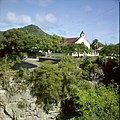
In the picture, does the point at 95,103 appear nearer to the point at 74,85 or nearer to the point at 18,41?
the point at 74,85

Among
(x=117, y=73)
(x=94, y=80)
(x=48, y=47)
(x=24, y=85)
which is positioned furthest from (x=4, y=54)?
(x=117, y=73)

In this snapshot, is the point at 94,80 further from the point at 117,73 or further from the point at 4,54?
the point at 4,54

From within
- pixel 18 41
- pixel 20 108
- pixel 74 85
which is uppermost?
pixel 18 41

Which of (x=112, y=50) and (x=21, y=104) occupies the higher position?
(x=112, y=50)

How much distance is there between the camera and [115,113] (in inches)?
241

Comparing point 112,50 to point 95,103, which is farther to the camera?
point 112,50

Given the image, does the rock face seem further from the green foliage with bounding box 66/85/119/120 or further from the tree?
the tree

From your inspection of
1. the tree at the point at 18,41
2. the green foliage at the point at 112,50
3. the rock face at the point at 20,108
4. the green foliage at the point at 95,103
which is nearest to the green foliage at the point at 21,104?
the rock face at the point at 20,108

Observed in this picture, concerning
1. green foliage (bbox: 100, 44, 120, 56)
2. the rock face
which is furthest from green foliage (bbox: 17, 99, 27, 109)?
green foliage (bbox: 100, 44, 120, 56)

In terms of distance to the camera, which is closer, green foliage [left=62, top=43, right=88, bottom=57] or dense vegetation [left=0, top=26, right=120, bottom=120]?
dense vegetation [left=0, top=26, right=120, bottom=120]

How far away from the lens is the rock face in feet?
20.2

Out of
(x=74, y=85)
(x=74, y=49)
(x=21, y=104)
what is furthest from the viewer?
(x=74, y=49)

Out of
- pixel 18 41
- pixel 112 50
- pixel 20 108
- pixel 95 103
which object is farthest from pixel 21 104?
pixel 112 50

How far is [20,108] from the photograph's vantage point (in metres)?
6.21
